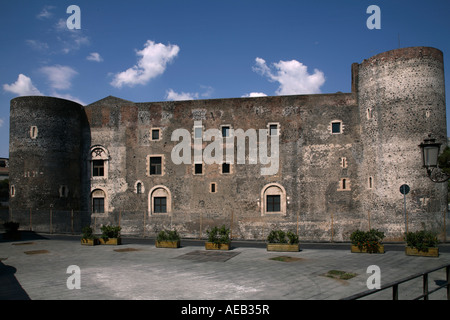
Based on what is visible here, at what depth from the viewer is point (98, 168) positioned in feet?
91.8

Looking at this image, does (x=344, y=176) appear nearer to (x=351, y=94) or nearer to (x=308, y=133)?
(x=308, y=133)

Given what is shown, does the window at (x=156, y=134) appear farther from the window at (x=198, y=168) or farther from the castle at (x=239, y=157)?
the window at (x=198, y=168)

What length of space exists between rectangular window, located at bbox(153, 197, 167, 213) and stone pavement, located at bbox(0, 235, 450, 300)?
30.2ft

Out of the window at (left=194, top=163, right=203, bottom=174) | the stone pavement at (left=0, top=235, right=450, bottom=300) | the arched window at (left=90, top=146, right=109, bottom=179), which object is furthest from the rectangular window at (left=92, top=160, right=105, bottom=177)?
the stone pavement at (left=0, top=235, right=450, bottom=300)

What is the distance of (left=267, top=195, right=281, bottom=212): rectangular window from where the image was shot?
25.1 meters

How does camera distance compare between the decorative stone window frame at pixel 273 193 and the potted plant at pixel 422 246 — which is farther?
the decorative stone window frame at pixel 273 193

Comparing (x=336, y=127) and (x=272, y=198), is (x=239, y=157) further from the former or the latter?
(x=336, y=127)

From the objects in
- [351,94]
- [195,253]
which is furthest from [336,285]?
[351,94]

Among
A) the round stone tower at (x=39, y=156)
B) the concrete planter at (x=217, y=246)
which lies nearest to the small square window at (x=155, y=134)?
the round stone tower at (x=39, y=156)

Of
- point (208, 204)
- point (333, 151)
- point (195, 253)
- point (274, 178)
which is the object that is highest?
point (333, 151)

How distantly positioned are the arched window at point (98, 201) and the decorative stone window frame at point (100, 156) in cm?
117

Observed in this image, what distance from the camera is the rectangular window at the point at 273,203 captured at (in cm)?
2512

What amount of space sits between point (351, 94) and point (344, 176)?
5.72 m
